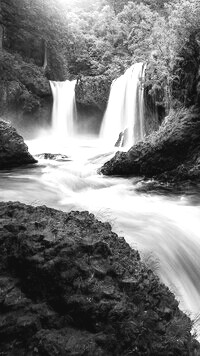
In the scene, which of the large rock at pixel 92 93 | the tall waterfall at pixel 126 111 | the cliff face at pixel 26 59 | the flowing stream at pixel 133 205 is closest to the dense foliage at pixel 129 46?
the tall waterfall at pixel 126 111

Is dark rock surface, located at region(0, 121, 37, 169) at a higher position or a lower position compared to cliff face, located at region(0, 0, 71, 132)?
lower

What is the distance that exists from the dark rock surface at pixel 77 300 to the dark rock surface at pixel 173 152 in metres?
6.06

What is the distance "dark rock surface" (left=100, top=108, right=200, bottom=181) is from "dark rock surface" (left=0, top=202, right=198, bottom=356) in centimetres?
606

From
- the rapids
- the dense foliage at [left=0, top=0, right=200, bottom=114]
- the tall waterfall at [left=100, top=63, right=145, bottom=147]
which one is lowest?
the rapids

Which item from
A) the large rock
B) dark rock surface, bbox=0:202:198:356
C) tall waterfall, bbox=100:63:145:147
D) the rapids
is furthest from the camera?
the large rock

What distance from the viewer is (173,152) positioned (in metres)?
8.62

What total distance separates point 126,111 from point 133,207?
10.1 m

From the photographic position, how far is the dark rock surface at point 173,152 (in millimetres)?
8383

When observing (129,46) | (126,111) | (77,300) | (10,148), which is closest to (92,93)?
(126,111)

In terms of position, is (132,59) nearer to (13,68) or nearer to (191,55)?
(13,68)

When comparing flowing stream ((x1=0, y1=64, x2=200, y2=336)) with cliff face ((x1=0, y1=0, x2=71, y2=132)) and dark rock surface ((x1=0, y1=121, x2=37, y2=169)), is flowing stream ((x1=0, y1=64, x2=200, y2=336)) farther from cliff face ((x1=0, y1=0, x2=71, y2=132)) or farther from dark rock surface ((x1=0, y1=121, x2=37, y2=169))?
cliff face ((x1=0, y1=0, x2=71, y2=132))

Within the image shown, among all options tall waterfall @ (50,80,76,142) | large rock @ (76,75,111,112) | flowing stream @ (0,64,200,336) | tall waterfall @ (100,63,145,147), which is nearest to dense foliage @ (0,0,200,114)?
large rock @ (76,75,111,112)

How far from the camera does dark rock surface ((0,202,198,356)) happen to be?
197 cm

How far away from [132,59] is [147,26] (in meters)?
2.52
